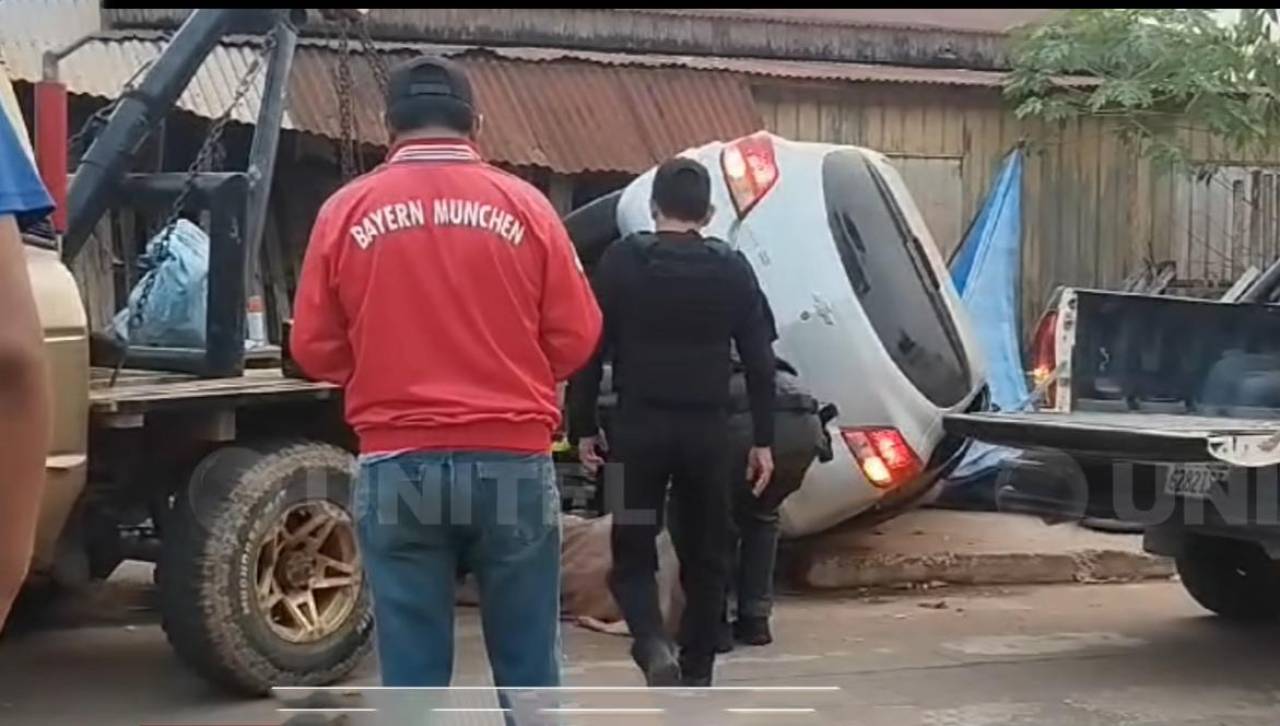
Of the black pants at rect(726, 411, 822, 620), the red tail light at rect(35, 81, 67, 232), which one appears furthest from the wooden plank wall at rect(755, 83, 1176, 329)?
the red tail light at rect(35, 81, 67, 232)

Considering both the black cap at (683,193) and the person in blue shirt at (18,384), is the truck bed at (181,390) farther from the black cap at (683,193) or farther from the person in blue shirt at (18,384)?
the person in blue shirt at (18,384)

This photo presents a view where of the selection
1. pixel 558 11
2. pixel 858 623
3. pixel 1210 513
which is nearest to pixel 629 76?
pixel 558 11

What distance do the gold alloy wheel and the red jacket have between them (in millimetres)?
2201

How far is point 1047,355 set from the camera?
7969 millimetres

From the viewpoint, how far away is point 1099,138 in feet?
42.8

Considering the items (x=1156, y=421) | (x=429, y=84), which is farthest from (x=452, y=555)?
(x=1156, y=421)

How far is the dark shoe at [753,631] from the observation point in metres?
7.41

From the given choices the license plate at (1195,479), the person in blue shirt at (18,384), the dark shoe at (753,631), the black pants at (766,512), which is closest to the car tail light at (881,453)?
the black pants at (766,512)

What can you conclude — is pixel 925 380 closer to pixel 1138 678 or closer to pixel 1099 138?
pixel 1138 678

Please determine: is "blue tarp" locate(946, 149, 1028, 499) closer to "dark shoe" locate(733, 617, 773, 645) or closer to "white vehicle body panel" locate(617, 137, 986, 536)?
"white vehicle body panel" locate(617, 137, 986, 536)

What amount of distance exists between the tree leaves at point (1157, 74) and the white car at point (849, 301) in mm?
4068

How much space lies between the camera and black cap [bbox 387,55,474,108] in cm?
425

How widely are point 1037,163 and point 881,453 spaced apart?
17.6 feet

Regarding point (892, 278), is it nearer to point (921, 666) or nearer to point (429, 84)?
point (921, 666)
